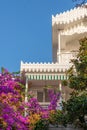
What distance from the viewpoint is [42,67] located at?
25.5 m

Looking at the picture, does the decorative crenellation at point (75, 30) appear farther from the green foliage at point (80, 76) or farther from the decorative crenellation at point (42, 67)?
the green foliage at point (80, 76)

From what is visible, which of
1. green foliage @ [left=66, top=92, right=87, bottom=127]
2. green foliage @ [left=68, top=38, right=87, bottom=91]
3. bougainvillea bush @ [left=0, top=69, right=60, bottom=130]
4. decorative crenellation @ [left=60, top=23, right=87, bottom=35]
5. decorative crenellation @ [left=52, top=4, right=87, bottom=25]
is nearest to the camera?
green foliage @ [left=66, top=92, right=87, bottom=127]

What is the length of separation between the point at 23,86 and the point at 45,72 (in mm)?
2138

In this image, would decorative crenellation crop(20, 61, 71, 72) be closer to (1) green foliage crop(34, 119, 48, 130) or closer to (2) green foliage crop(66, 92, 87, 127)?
(1) green foliage crop(34, 119, 48, 130)

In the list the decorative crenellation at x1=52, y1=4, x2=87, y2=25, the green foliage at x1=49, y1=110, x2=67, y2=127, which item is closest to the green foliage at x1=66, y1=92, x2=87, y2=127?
the green foliage at x1=49, y1=110, x2=67, y2=127

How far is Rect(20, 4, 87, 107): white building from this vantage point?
83.3 ft

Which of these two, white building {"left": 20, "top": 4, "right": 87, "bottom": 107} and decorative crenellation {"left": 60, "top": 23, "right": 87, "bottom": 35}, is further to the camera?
decorative crenellation {"left": 60, "top": 23, "right": 87, "bottom": 35}

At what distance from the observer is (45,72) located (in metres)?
25.4

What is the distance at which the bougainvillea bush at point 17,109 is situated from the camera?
18073 mm

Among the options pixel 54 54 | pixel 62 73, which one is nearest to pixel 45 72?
pixel 62 73

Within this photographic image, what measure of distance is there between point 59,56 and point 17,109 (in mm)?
8502

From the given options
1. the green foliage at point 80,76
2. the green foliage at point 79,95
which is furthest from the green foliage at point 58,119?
the green foliage at point 80,76

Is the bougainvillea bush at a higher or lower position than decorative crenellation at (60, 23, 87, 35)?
lower

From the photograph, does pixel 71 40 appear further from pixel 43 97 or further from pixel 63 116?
pixel 63 116
